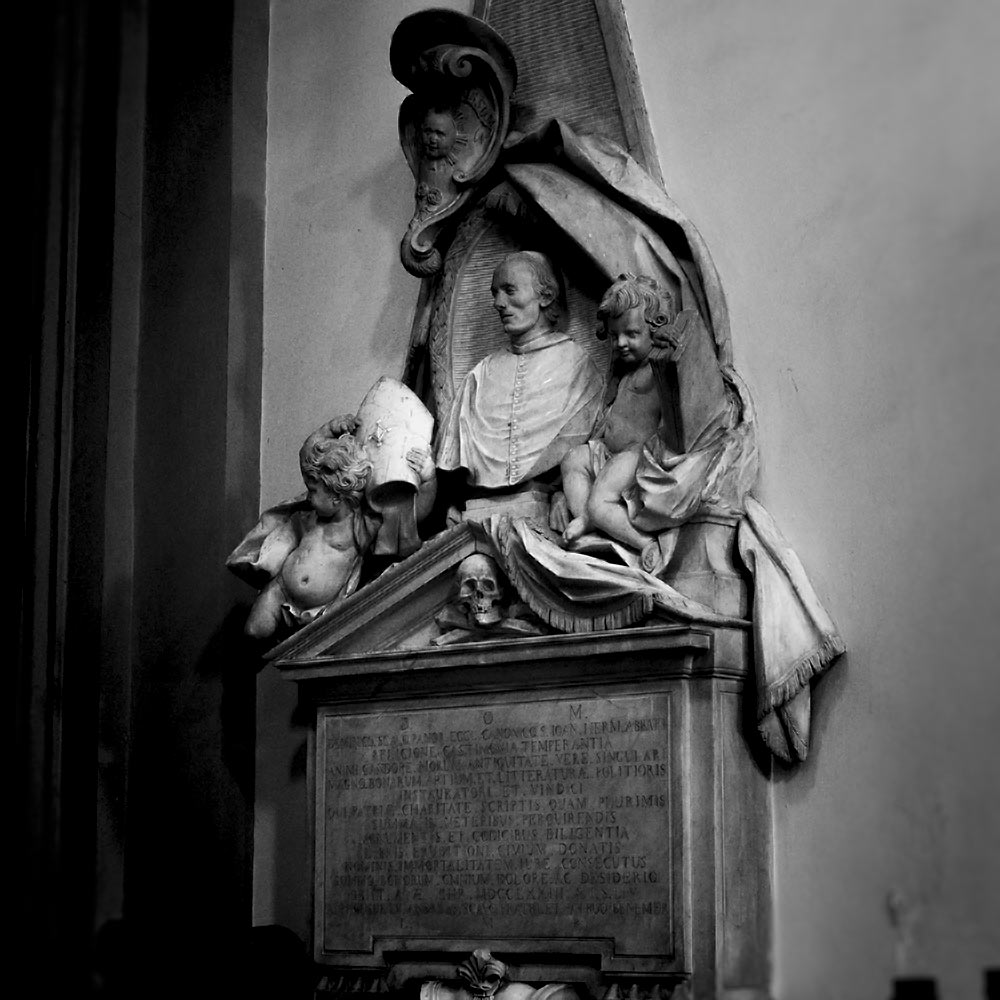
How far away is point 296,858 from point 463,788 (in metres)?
1.00

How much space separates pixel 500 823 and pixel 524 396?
1.29 m

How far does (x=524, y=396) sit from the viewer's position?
5.27 metres

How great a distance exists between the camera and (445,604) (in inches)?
203

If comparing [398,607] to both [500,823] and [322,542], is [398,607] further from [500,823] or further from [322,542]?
[500,823]

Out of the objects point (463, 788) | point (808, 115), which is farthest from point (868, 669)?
point (808, 115)

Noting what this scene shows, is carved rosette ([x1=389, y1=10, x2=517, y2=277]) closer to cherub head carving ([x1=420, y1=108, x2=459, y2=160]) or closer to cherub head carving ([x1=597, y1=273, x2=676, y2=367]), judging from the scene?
cherub head carving ([x1=420, y1=108, x2=459, y2=160])

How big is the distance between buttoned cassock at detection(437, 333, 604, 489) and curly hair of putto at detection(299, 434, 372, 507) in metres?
0.25

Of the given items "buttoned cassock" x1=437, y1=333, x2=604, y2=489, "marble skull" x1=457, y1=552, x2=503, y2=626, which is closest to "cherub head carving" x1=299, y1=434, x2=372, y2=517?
"buttoned cassock" x1=437, y1=333, x2=604, y2=489

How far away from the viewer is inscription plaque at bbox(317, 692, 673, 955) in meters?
4.64

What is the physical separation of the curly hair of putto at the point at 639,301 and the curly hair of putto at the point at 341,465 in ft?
3.04

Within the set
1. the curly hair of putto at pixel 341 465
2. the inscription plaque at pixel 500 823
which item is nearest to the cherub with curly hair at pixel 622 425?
the inscription plaque at pixel 500 823

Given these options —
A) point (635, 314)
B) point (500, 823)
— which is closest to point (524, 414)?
point (635, 314)

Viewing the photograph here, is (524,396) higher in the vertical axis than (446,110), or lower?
lower

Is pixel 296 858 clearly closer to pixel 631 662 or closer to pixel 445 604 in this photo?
pixel 445 604
